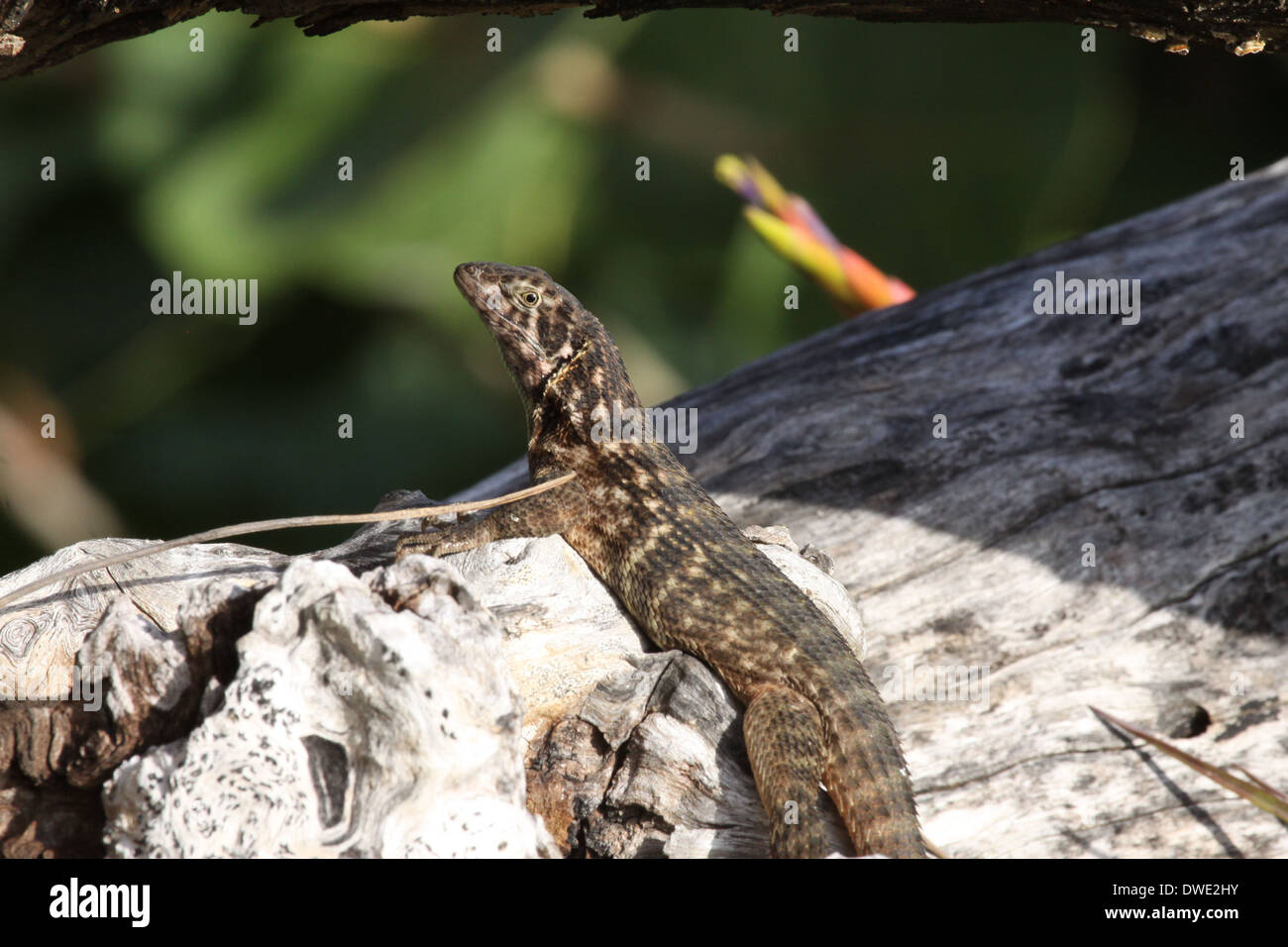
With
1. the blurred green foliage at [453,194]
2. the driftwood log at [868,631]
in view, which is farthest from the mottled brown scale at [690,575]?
the blurred green foliage at [453,194]

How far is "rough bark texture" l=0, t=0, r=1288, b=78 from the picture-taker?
2.50 metres

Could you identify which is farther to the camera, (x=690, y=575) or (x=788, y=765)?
(x=690, y=575)

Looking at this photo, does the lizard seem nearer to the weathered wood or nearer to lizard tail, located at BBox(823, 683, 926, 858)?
lizard tail, located at BBox(823, 683, 926, 858)

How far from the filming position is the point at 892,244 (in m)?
7.10

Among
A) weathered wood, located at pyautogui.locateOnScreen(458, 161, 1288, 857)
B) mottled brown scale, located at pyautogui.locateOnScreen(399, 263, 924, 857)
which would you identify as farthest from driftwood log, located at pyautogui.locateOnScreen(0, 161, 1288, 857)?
mottled brown scale, located at pyautogui.locateOnScreen(399, 263, 924, 857)

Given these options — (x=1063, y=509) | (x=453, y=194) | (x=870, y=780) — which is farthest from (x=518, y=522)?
(x=453, y=194)

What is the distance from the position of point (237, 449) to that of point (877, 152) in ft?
15.2

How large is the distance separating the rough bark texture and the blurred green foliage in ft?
13.2

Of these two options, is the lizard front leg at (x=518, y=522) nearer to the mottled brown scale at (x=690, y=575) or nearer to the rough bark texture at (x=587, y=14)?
the mottled brown scale at (x=690, y=575)

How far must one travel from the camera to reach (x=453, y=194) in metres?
6.86

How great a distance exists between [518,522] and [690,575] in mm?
588

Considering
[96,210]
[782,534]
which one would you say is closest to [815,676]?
[782,534]

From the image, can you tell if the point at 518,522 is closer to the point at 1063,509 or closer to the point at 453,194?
the point at 1063,509

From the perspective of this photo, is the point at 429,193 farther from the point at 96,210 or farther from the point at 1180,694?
the point at 1180,694
